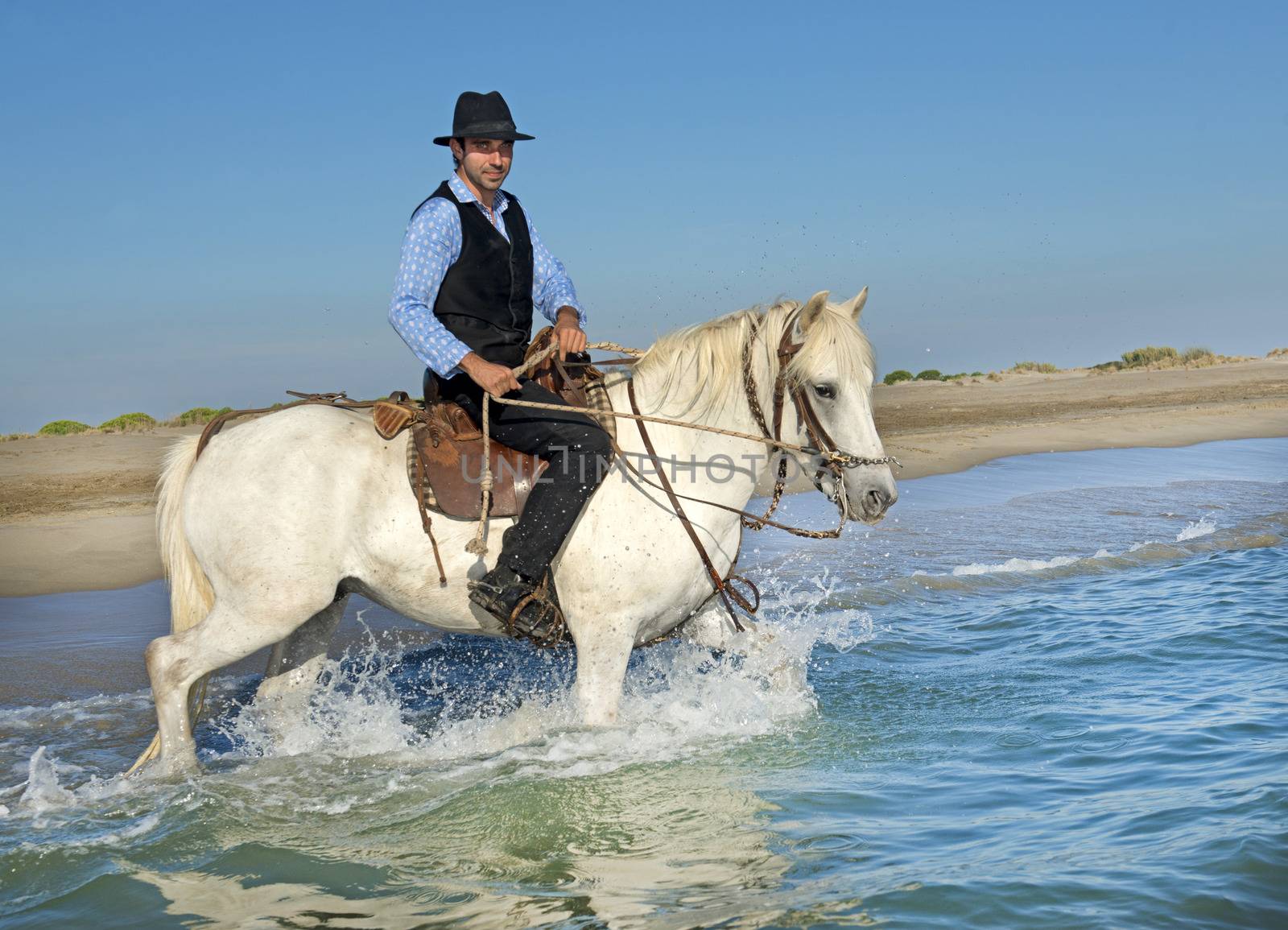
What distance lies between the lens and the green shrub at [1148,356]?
47000mm

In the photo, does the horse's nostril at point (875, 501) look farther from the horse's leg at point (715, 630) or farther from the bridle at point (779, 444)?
the horse's leg at point (715, 630)

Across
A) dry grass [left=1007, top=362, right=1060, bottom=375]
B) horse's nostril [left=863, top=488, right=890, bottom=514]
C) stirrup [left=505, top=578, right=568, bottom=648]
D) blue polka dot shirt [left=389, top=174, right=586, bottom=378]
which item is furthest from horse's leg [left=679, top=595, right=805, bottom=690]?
dry grass [left=1007, top=362, right=1060, bottom=375]

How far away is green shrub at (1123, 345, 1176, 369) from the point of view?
154 feet

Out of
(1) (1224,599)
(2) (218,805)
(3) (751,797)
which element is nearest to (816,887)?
(3) (751,797)

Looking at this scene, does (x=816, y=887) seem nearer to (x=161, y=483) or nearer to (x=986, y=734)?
(x=986, y=734)

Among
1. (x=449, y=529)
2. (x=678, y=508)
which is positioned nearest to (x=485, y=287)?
(x=449, y=529)

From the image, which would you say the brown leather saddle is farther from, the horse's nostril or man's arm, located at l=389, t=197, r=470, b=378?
the horse's nostril

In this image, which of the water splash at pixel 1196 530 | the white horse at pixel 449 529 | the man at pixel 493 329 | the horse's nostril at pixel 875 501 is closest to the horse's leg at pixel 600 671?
the white horse at pixel 449 529

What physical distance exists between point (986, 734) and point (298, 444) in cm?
409

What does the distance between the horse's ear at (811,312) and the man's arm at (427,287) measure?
1624 mm

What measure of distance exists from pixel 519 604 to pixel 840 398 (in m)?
1.87

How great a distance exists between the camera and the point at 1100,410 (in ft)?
90.8

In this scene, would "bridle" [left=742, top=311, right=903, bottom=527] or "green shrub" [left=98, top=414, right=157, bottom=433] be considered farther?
"green shrub" [left=98, top=414, right=157, bottom=433]

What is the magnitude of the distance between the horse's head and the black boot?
1.50 metres
